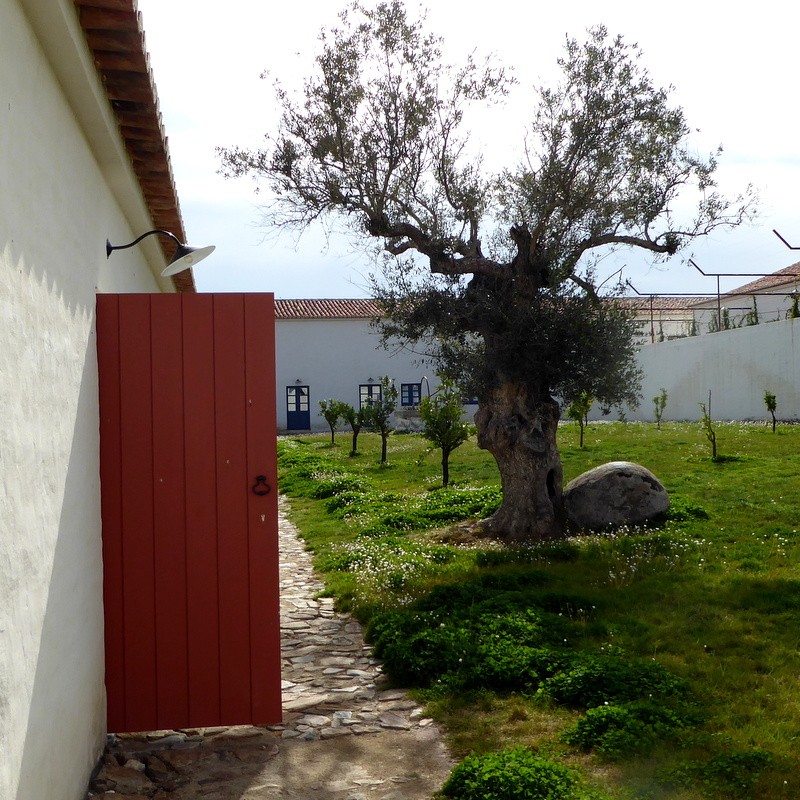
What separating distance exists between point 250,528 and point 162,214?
375 cm

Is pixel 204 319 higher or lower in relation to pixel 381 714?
higher

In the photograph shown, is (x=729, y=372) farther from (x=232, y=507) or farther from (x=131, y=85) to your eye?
(x=131, y=85)

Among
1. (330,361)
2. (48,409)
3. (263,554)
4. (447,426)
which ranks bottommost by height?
(263,554)

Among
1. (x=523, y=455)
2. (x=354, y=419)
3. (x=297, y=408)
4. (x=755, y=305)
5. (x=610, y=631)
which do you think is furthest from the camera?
(x=297, y=408)

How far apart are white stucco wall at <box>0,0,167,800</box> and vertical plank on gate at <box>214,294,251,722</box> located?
0.71 meters

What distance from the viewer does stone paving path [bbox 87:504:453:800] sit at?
4422 mm

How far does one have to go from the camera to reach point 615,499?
11.2 metres

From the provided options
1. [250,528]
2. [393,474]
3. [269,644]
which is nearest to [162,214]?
[250,528]

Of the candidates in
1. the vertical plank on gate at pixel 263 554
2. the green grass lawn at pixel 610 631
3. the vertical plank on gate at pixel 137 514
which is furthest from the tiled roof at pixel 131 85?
the green grass lawn at pixel 610 631

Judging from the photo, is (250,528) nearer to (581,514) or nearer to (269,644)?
(269,644)

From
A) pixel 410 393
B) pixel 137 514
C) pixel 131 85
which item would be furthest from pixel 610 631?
pixel 410 393

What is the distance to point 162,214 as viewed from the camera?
7613 mm

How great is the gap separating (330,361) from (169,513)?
38.6 meters

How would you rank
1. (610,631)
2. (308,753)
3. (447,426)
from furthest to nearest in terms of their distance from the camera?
(447,426) < (610,631) < (308,753)
